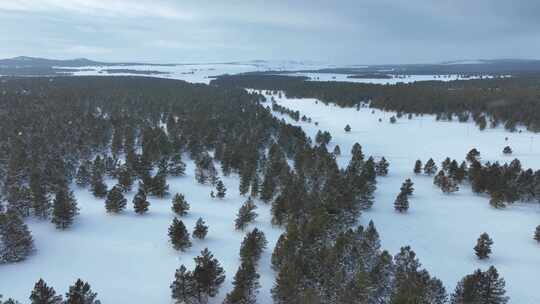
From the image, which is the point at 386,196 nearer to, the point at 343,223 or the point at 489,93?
the point at 343,223

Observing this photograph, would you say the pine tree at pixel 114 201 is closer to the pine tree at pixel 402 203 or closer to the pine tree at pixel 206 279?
the pine tree at pixel 206 279

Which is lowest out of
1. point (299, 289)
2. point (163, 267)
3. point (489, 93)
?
point (163, 267)

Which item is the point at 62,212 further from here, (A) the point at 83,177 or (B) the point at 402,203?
(B) the point at 402,203

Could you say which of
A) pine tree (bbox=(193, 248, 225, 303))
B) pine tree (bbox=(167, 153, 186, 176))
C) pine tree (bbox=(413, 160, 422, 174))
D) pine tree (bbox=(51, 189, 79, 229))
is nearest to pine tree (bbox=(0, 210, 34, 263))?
pine tree (bbox=(51, 189, 79, 229))

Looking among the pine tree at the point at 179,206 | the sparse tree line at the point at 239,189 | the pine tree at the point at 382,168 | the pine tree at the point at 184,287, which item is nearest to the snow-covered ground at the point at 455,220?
the pine tree at the point at 382,168

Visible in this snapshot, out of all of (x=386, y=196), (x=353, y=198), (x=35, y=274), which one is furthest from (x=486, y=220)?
(x=35, y=274)

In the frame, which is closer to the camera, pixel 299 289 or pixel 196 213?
pixel 299 289
